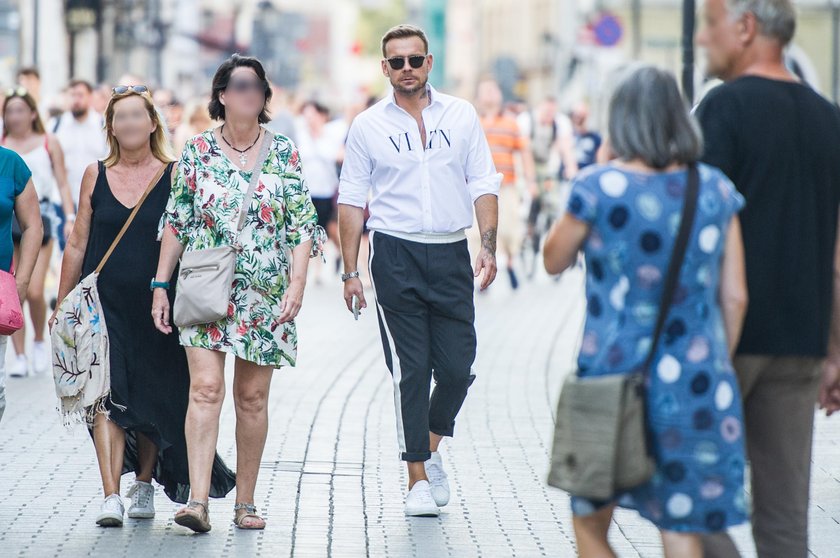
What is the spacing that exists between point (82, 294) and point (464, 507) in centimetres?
187

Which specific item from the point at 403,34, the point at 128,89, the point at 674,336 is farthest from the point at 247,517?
the point at 674,336

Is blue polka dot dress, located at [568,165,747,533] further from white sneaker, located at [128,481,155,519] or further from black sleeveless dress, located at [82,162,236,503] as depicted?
white sneaker, located at [128,481,155,519]

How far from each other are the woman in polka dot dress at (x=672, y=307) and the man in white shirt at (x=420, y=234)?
8.87 feet

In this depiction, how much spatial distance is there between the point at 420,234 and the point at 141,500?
62.9 inches

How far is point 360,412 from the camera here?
33.1ft

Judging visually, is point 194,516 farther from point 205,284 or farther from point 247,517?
point 205,284

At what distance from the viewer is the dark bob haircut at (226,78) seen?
673cm

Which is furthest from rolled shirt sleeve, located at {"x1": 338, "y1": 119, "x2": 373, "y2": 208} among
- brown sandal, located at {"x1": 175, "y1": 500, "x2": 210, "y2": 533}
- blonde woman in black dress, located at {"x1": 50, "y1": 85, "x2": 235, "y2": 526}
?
brown sandal, located at {"x1": 175, "y1": 500, "x2": 210, "y2": 533}

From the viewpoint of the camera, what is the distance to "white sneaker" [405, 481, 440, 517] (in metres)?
7.10

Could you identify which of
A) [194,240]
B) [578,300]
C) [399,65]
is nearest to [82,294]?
[194,240]

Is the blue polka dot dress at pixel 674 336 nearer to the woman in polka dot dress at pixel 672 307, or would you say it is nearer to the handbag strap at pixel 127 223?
the woman in polka dot dress at pixel 672 307

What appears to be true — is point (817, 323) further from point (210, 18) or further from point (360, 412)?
point (210, 18)

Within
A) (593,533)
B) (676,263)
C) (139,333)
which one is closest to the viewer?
(676,263)

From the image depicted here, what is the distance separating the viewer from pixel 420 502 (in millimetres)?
7102
